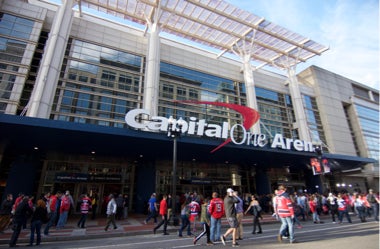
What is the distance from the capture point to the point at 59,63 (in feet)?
69.5

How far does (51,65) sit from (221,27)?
75.4ft

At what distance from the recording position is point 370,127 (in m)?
42.9

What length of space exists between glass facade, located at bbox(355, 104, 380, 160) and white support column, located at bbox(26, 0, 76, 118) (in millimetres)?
49214

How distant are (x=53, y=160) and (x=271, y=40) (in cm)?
3421

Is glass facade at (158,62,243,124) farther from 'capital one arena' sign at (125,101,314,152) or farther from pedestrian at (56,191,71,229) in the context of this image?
pedestrian at (56,191,71,229)

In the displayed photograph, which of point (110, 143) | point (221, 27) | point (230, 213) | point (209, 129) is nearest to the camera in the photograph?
point (230, 213)

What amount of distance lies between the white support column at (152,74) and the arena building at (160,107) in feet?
0.49

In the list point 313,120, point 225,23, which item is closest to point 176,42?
point 225,23

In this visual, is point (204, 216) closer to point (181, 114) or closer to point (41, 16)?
point (181, 114)

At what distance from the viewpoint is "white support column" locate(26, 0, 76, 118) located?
18.7 meters

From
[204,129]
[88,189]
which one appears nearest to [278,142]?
[204,129]

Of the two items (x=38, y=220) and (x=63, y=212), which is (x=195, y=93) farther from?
(x=38, y=220)

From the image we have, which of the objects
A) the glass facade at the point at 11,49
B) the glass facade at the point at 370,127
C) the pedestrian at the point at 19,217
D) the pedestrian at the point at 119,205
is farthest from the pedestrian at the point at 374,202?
the glass facade at the point at 370,127

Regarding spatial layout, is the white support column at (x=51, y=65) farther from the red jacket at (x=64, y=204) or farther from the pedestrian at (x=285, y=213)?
the pedestrian at (x=285, y=213)
